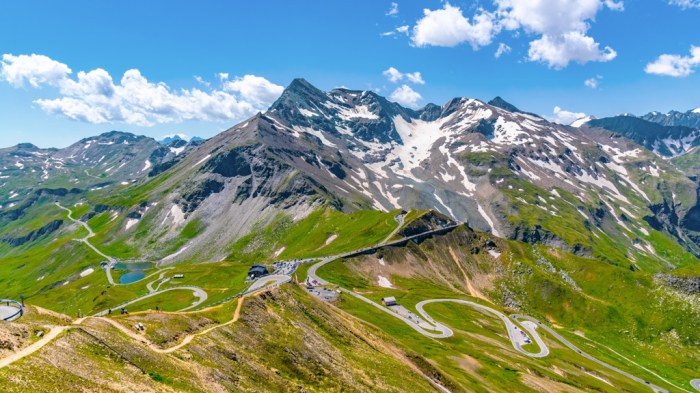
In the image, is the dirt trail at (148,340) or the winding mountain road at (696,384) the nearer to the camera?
the dirt trail at (148,340)

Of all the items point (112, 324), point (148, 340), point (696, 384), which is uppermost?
point (112, 324)

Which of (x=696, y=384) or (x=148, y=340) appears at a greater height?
(x=148, y=340)

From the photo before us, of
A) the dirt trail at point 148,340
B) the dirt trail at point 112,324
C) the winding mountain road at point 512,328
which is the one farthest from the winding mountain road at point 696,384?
the dirt trail at point 148,340

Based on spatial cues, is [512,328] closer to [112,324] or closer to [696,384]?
[696,384]

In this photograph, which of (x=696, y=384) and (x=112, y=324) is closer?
(x=112, y=324)

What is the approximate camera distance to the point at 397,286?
192 m

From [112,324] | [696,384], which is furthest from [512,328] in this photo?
[112,324]

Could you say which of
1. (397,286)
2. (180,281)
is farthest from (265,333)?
(180,281)

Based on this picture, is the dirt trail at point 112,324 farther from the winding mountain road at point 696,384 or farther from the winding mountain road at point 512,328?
the winding mountain road at point 696,384

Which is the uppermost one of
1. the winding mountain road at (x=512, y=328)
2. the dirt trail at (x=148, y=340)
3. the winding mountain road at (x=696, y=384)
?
the dirt trail at (x=148, y=340)

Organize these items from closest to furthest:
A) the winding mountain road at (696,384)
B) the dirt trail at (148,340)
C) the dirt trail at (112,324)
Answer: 1. the dirt trail at (112,324)
2. the dirt trail at (148,340)
3. the winding mountain road at (696,384)

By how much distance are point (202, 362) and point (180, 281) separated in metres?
158

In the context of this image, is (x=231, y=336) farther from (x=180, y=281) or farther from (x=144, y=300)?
(x=180, y=281)

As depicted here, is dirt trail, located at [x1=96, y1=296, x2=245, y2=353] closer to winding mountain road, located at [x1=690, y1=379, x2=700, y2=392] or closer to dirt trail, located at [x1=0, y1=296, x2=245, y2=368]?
dirt trail, located at [x1=0, y1=296, x2=245, y2=368]
